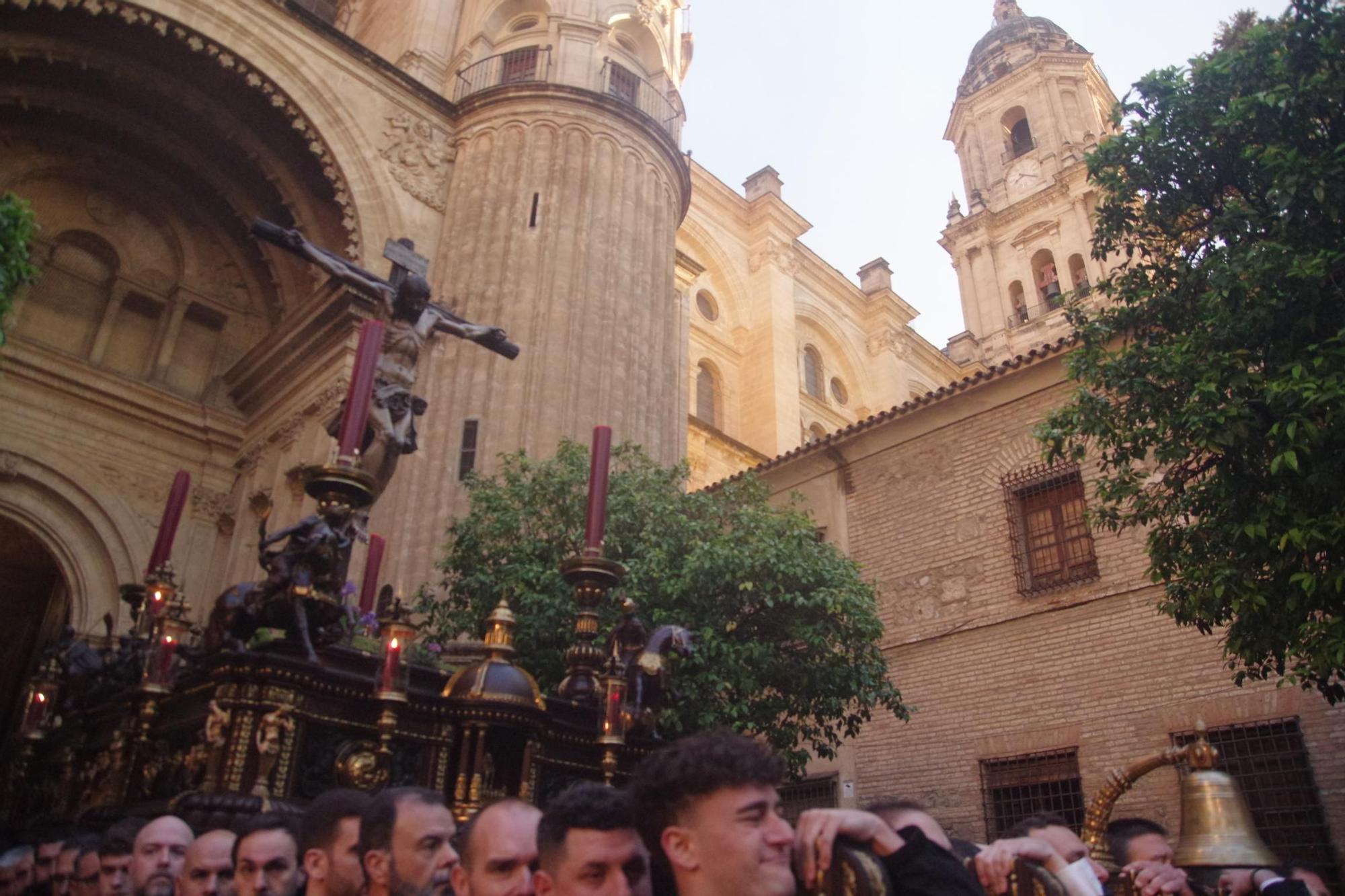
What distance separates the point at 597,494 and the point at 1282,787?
767cm

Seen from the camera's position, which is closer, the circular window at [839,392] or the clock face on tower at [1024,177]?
the circular window at [839,392]

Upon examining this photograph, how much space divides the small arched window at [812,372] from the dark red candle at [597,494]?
22374 millimetres

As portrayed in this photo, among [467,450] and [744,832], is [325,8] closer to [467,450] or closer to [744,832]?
[467,450]

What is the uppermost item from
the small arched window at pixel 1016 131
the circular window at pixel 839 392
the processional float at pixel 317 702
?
the small arched window at pixel 1016 131

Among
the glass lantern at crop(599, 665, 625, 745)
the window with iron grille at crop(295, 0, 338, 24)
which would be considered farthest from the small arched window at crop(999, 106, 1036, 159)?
the glass lantern at crop(599, 665, 625, 745)

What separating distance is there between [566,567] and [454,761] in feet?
4.62

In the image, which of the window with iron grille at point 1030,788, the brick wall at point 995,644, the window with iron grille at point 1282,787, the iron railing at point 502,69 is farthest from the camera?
the iron railing at point 502,69

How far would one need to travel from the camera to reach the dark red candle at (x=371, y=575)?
6.60m

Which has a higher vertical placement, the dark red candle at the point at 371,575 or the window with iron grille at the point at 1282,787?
the dark red candle at the point at 371,575

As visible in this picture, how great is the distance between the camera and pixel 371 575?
6734 millimetres

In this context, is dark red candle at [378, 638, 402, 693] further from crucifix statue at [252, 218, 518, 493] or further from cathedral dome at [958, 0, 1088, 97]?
cathedral dome at [958, 0, 1088, 97]

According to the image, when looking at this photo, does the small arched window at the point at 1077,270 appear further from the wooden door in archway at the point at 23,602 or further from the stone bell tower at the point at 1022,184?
the wooden door in archway at the point at 23,602

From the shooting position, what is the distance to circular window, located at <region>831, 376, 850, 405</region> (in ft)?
97.0

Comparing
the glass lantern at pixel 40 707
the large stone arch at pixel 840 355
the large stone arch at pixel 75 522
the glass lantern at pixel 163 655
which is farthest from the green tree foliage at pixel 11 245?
the large stone arch at pixel 840 355
